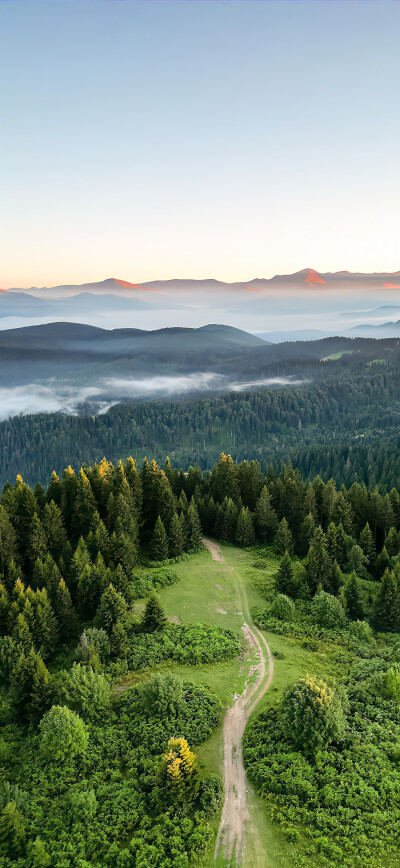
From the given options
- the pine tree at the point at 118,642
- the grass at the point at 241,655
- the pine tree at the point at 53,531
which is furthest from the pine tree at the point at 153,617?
the pine tree at the point at 53,531

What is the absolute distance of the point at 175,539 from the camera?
75875 mm

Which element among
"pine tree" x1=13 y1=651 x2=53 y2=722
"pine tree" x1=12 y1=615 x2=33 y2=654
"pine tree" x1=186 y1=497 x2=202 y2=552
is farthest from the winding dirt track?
"pine tree" x1=186 y1=497 x2=202 y2=552

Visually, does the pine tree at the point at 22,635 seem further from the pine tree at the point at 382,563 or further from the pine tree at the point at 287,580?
the pine tree at the point at 382,563

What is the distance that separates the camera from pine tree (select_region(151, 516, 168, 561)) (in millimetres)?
73438

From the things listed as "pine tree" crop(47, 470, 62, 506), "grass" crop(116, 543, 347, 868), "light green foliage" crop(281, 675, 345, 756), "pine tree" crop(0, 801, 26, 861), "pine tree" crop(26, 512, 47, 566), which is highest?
"pine tree" crop(47, 470, 62, 506)

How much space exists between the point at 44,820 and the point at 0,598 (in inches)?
953

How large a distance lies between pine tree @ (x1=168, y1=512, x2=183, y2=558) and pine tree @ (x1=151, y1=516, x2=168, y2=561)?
6.92 feet

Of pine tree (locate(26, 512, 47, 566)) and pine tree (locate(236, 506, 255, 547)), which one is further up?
pine tree (locate(26, 512, 47, 566))

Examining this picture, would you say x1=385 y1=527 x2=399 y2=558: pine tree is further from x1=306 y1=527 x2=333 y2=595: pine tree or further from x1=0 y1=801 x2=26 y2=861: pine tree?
x1=0 y1=801 x2=26 y2=861: pine tree

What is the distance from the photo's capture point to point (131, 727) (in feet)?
130

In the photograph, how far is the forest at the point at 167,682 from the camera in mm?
30953

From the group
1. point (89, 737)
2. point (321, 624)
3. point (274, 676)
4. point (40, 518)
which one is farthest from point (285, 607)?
point (40, 518)

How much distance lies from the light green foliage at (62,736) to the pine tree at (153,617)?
16417 millimetres

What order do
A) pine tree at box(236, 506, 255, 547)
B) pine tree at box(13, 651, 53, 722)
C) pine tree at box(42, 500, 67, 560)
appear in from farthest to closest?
pine tree at box(236, 506, 255, 547) < pine tree at box(42, 500, 67, 560) < pine tree at box(13, 651, 53, 722)
